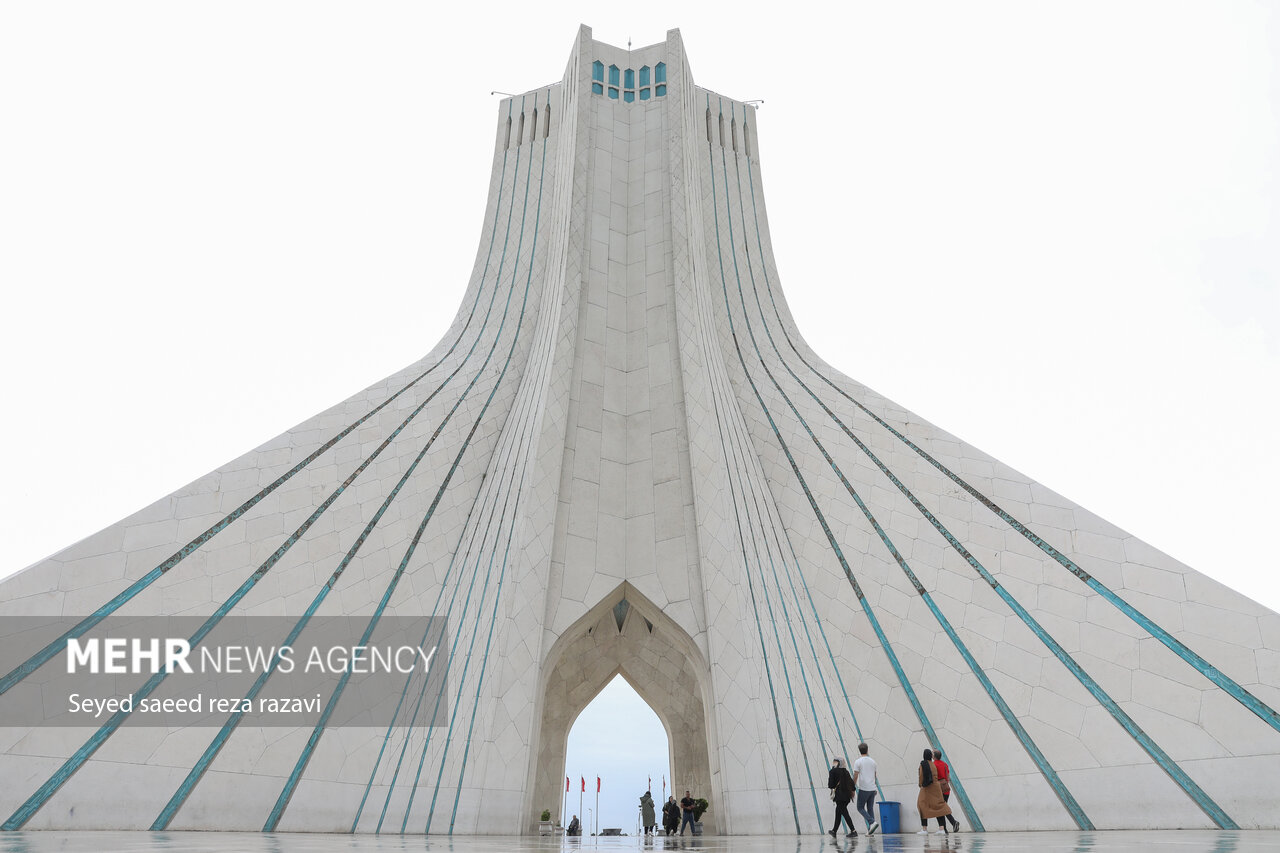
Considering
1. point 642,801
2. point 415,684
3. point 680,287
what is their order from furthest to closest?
1. point 642,801
2. point 680,287
3. point 415,684

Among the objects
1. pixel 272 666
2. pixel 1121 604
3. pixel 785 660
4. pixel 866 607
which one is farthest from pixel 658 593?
pixel 1121 604

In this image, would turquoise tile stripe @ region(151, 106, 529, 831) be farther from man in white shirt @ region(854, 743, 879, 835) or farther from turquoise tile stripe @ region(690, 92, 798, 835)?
man in white shirt @ region(854, 743, 879, 835)

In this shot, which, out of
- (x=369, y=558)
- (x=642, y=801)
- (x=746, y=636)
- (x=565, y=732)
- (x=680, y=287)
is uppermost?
(x=680, y=287)

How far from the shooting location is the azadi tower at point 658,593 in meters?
4.65

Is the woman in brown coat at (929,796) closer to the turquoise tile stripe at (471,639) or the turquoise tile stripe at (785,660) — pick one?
the turquoise tile stripe at (785,660)

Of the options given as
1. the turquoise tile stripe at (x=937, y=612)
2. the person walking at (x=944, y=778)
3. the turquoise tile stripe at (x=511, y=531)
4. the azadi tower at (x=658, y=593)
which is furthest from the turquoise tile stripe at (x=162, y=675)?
the person walking at (x=944, y=778)

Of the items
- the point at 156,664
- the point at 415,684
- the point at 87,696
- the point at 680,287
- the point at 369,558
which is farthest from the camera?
the point at 680,287

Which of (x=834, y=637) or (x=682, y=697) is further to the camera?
(x=682, y=697)

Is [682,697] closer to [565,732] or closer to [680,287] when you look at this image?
[565,732]

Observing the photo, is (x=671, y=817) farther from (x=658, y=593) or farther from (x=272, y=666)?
(x=272, y=666)

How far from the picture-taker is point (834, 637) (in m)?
6.27

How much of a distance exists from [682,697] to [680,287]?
5255 millimetres

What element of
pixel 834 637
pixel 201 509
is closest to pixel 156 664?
pixel 201 509

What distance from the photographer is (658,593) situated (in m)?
6.71
